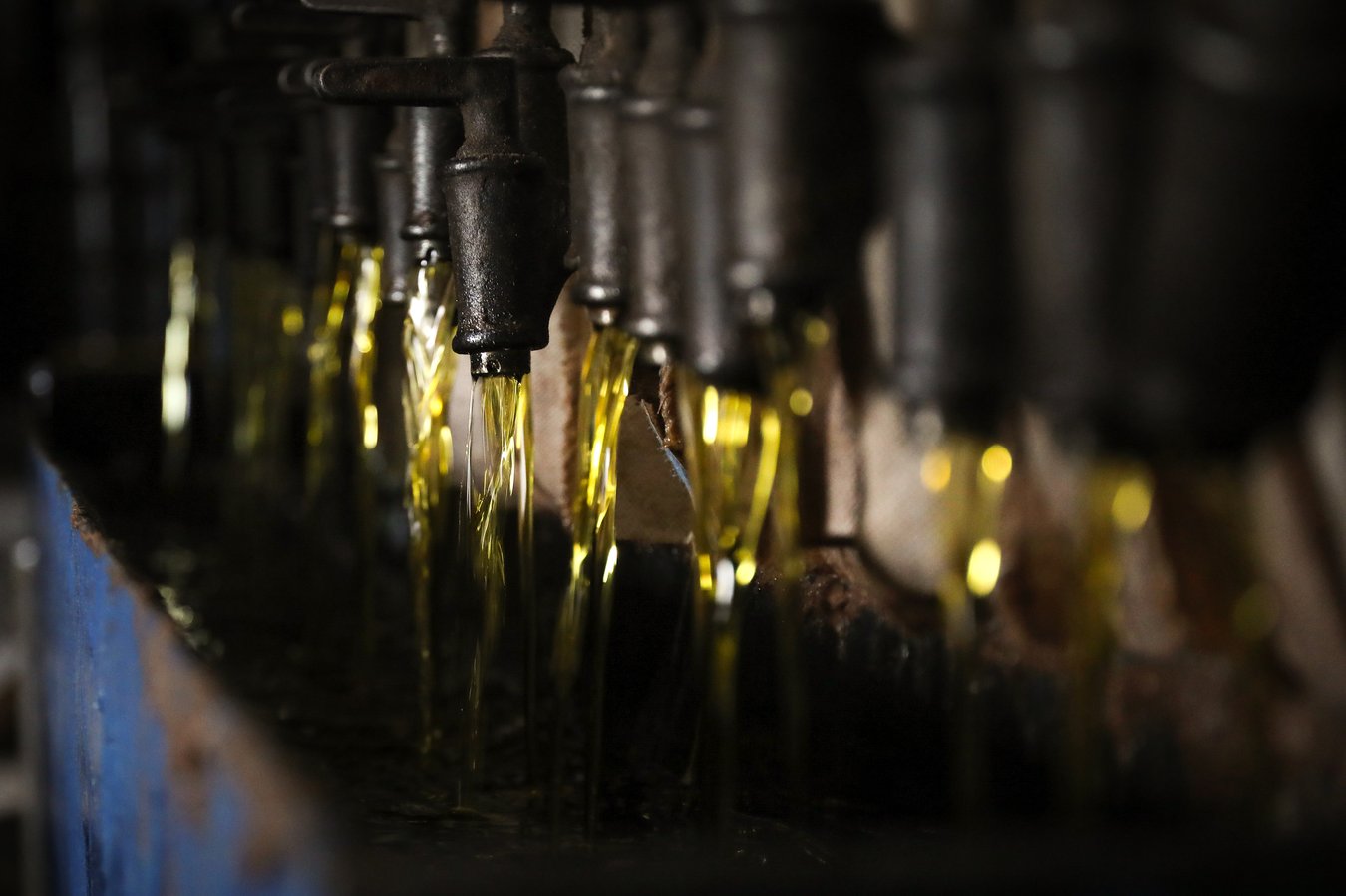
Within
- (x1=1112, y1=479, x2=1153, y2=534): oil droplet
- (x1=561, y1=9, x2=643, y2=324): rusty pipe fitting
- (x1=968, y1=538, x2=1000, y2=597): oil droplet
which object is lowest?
(x1=968, y1=538, x2=1000, y2=597): oil droplet

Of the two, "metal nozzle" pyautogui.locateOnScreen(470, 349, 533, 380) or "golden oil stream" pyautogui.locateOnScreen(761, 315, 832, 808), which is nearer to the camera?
"golden oil stream" pyautogui.locateOnScreen(761, 315, 832, 808)

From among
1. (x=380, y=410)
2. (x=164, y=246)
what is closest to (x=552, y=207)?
(x=380, y=410)

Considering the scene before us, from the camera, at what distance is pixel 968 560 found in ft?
3.63

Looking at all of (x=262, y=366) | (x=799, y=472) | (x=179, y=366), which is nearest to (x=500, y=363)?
(x=799, y=472)

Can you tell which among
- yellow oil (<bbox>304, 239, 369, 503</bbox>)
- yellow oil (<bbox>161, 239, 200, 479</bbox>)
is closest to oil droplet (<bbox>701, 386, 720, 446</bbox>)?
yellow oil (<bbox>304, 239, 369, 503</bbox>)

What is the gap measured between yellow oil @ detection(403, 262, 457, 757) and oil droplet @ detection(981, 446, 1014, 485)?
2.31 feet

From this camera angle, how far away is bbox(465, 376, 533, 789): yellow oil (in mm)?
1461

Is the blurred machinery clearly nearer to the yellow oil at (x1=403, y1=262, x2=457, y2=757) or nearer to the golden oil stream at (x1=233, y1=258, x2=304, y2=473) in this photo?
the yellow oil at (x1=403, y1=262, x2=457, y2=757)

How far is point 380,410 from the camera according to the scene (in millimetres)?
2686

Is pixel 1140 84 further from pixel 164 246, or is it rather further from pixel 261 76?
pixel 164 246

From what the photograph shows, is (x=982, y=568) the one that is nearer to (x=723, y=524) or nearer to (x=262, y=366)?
(x=723, y=524)

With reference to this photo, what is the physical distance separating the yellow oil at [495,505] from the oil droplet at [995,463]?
0.54 metres

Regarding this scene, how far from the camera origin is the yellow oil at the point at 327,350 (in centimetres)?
216

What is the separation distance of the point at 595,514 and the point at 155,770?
20.9 inches
